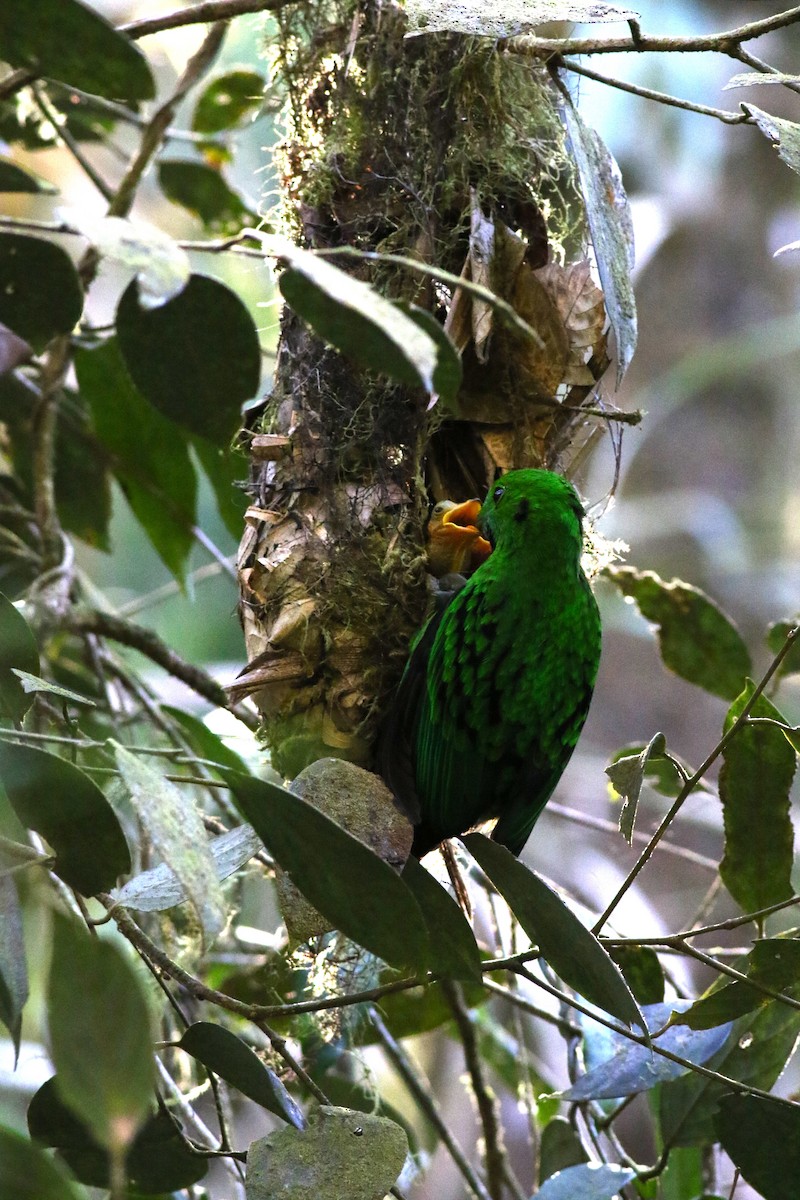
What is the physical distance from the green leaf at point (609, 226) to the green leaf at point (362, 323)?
1.87 feet

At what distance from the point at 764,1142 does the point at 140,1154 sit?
92 cm

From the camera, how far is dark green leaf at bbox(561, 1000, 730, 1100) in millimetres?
1753

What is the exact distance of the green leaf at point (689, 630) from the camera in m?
2.60

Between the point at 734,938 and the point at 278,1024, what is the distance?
3.08 metres

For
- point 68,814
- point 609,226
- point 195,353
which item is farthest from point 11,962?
point 609,226

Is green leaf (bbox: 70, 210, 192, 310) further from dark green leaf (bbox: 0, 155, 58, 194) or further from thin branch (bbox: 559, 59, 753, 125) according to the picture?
dark green leaf (bbox: 0, 155, 58, 194)

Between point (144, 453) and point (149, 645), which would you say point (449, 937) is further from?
point (144, 453)

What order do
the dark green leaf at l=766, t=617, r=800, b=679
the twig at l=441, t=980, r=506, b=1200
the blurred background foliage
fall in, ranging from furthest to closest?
the blurred background foliage, the dark green leaf at l=766, t=617, r=800, b=679, the twig at l=441, t=980, r=506, b=1200

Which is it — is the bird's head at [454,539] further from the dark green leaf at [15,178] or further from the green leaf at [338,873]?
the dark green leaf at [15,178]

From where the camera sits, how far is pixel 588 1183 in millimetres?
1727

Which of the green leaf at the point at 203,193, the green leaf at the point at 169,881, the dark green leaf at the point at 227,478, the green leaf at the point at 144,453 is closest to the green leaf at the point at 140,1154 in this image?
the green leaf at the point at 169,881

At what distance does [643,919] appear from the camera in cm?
288

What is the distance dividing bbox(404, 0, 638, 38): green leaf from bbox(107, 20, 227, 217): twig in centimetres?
91

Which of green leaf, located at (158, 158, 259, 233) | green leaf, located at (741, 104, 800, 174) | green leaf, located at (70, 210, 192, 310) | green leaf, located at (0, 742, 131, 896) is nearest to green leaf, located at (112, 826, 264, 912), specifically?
green leaf, located at (0, 742, 131, 896)
